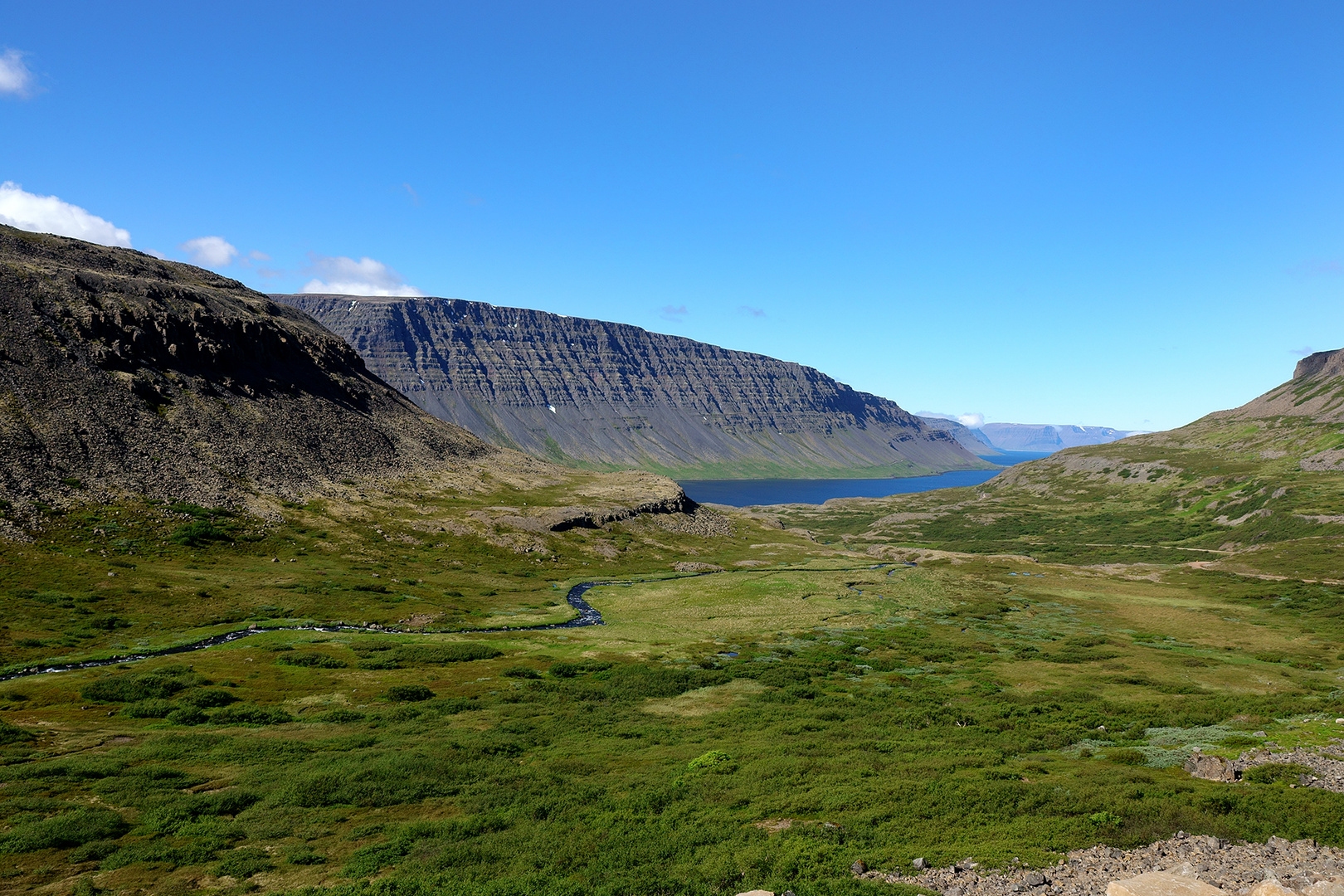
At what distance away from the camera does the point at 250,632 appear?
7800cm

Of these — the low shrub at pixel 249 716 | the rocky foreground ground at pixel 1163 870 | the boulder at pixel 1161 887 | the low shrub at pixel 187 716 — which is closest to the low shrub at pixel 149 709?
the low shrub at pixel 187 716

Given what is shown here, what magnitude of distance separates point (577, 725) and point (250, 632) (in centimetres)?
4878

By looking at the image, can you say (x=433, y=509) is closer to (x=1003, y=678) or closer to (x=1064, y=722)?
(x=1003, y=678)

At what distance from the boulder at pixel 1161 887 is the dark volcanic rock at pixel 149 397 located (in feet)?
435

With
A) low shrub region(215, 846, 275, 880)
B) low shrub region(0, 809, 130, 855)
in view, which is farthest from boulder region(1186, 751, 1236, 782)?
low shrub region(0, 809, 130, 855)

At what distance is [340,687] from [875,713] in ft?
154

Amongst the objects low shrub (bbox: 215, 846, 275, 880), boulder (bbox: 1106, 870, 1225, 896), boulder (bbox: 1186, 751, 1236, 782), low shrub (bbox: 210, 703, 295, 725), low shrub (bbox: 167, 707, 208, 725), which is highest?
boulder (bbox: 1106, 870, 1225, 896)

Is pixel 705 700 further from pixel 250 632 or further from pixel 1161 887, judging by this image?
pixel 250 632

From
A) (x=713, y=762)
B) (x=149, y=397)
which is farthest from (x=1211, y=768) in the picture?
(x=149, y=397)

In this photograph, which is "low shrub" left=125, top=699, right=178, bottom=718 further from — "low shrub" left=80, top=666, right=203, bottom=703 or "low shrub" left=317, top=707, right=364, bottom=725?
"low shrub" left=317, top=707, right=364, bottom=725

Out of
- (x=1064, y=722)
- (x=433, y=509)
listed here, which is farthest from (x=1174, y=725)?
(x=433, y=509)

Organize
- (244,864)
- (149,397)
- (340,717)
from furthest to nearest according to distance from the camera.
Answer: (149,397) < (340,717) < (244,864)

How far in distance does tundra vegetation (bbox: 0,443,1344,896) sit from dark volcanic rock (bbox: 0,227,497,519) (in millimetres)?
15144

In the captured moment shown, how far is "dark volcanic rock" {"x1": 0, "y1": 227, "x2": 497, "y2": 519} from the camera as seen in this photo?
11550cm
